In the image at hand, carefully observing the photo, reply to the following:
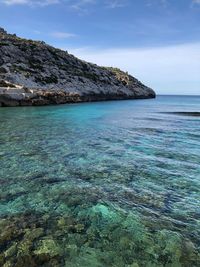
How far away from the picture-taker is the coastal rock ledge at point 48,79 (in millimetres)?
59812

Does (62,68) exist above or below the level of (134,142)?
above

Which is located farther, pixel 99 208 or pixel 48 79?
pixel 48 79

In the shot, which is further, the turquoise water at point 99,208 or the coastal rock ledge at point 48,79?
the coastal rock ledge at point 48,79

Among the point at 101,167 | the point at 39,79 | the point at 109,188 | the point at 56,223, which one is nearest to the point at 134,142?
the point at 101,167

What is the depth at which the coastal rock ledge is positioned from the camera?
59812mm

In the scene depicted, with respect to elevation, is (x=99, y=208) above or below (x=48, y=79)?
below

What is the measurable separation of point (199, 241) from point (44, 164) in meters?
8.68

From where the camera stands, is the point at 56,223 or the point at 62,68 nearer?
the point at 56,223

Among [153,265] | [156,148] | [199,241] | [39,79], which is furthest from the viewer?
[39,79]

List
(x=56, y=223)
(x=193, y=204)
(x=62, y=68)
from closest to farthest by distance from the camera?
(x=56, y=223) < (x=193, y=204) < (x=62, y=68)

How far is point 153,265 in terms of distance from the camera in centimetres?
592

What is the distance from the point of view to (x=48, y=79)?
7869cm

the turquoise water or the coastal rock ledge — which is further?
the coastal rock ledge

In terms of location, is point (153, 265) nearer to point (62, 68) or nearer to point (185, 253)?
point (185, 253)
